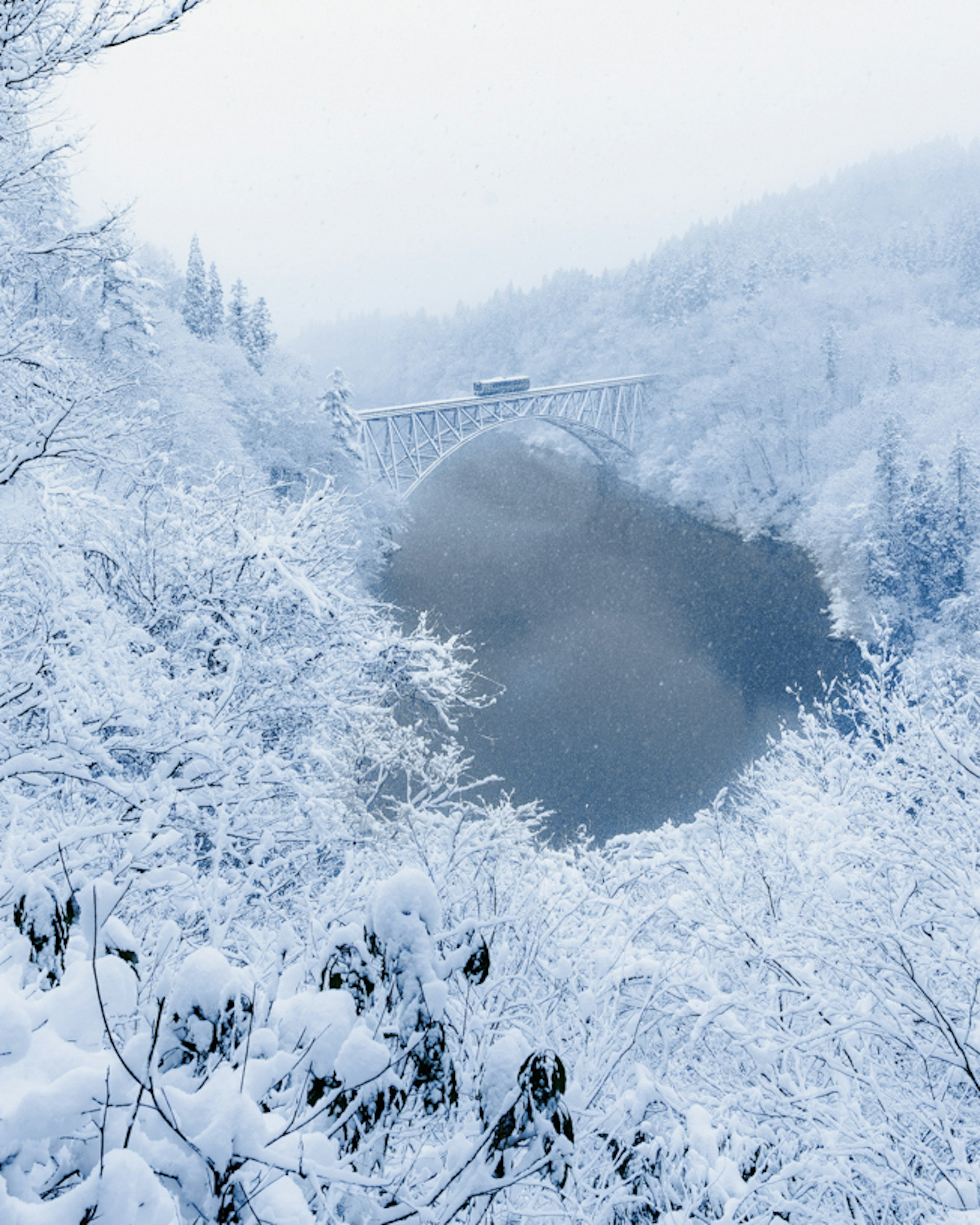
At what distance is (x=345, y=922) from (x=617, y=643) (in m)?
22.2

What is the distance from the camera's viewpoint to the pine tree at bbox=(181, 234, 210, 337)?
109 feet

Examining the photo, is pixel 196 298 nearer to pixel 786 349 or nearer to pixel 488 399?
pixel 488 399

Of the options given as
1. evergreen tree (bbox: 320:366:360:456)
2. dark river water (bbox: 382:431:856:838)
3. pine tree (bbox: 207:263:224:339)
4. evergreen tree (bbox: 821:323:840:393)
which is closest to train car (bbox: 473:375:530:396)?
dark river water (bbox: 382:431:856:838)

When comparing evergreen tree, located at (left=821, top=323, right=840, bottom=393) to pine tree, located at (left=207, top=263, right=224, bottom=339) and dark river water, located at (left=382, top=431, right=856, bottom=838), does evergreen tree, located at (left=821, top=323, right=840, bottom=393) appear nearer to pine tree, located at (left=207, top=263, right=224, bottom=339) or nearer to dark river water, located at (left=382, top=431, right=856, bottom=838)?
dark river water, located at (left=382, top=431, right=856, bottom=838)

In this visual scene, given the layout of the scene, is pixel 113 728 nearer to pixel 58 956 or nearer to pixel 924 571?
pixel 58 956

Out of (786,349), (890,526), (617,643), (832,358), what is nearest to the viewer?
(617,643)

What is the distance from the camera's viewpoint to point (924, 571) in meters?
24.6

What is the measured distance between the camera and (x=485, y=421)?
115 feet

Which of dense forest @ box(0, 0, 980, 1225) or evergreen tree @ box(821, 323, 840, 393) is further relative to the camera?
evergreen tree @ box(821, 323, 840, 393)

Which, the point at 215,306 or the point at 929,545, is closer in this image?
the point at 929,545

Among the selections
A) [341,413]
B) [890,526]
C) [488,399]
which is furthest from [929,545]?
[341,413]

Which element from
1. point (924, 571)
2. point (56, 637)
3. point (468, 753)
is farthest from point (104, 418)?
point (924, 571)

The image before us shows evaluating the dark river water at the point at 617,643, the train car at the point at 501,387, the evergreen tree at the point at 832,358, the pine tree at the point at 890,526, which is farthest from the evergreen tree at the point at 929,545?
the evergreen tree at the point at 832,358

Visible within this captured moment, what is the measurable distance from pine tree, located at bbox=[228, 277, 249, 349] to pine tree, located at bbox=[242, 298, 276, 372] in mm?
106
